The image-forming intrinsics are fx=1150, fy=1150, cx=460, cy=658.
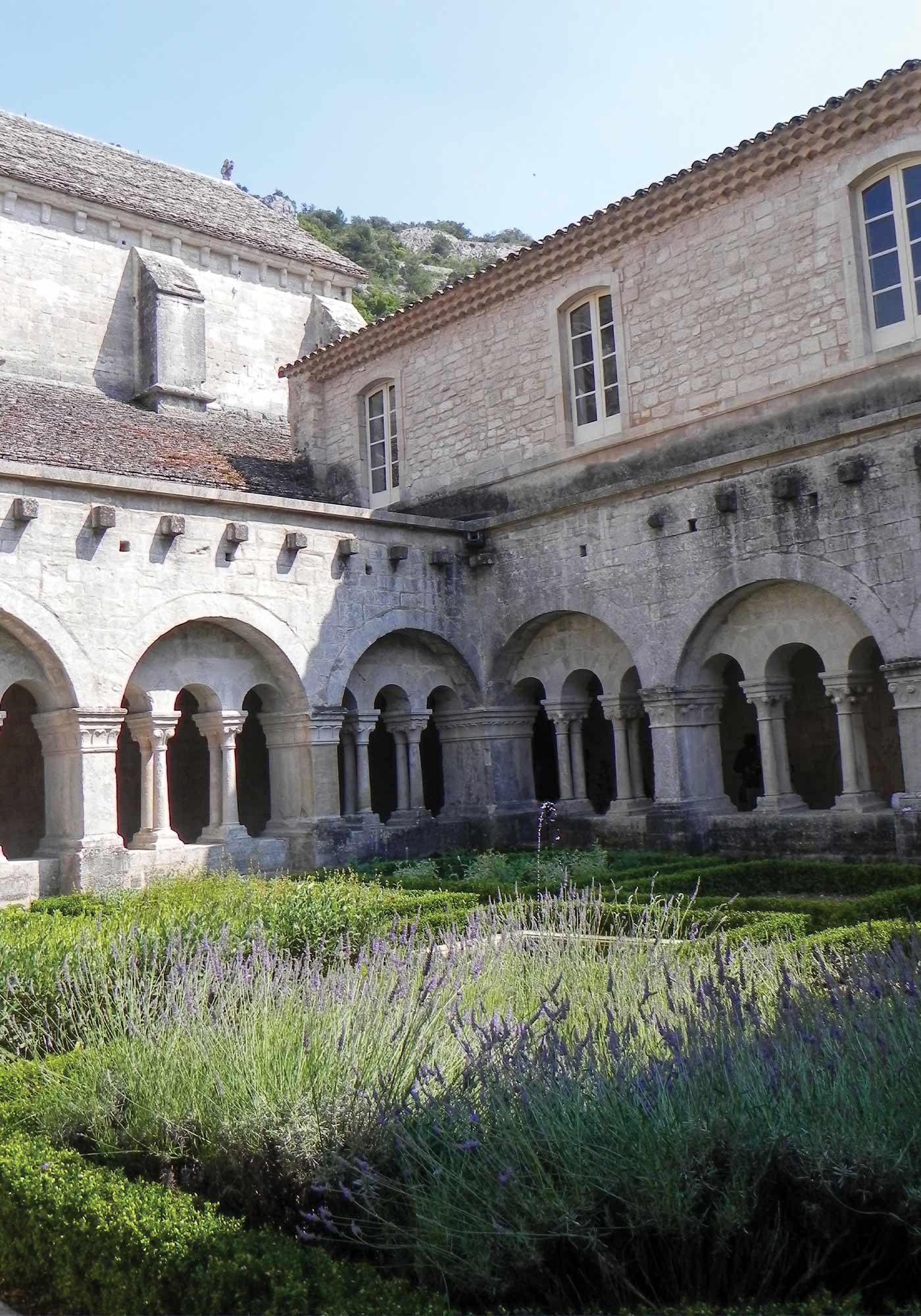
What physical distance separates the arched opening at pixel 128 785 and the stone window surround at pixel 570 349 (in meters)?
6.43

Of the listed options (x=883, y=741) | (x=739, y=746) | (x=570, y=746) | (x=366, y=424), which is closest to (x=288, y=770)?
(x=570, y=746)

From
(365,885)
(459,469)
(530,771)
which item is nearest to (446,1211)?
(365,885)

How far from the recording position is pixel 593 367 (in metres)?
13.3

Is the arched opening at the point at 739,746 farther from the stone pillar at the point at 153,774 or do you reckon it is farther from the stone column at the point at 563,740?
the stone pillar at the point at 153,774

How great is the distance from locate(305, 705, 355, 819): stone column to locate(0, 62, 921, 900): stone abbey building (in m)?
0.04

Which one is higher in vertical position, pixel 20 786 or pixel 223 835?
pixel 20 786

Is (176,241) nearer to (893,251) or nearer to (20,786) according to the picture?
(20,786)

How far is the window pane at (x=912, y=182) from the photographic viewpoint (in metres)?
10.6

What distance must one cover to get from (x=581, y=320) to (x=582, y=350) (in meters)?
0.38

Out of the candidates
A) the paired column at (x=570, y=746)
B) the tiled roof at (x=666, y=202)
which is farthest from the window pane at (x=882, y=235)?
the paired column at (x=570, y=746)

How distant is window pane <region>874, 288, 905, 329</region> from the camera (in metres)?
10.7

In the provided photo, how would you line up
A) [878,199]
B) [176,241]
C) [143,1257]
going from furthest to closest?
1. [176,241]
2. [878,199]
3. [143,1257]

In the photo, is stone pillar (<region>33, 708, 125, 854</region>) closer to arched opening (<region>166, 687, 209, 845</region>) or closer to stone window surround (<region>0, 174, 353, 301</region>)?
arched opening (<region>166, 687, 209, 845</region>)

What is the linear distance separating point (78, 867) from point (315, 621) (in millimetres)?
3600
